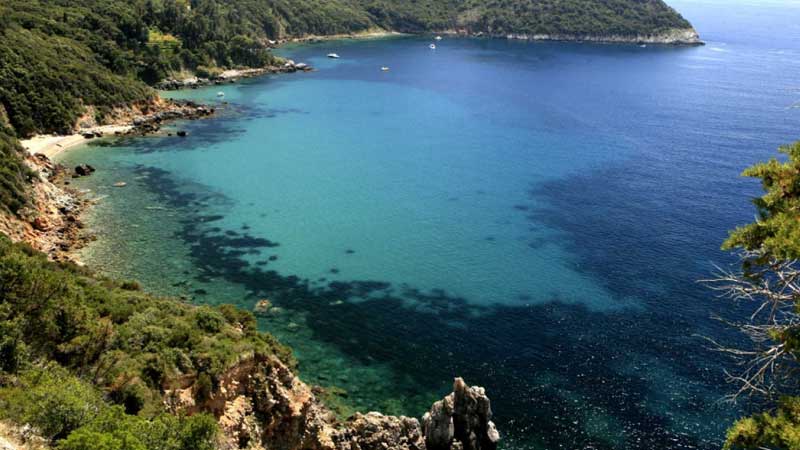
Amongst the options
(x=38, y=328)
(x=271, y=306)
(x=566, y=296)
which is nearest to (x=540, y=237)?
(x=566, y=296)

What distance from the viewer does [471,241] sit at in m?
65.4

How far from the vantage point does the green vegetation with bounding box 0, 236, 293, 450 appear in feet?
69.9

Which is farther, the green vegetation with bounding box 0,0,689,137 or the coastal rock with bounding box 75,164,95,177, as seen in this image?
the green vegetation with bounding box 0,0,689,137

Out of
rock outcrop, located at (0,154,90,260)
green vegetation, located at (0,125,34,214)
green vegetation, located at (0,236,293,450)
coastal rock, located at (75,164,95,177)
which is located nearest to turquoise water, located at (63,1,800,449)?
coastal rock, located at (75,164,95,177)

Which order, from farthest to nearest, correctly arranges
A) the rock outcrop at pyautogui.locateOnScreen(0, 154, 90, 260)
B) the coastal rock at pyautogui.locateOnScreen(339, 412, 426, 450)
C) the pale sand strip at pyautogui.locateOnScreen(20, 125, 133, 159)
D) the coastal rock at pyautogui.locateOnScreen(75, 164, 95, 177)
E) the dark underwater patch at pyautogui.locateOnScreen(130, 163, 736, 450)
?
the pale sand strip at pyautogui.locateOnScreen(20, 125, 133, 159) → the coastal rock at pyautogui.locateOnScreen(75, 164, 95, 177) → the rock outcrop at pyautogui.locateOnScreen(0, 154, 90, 260) → the dark underwater patch at pyautogui.locateOnScreen(130, 163, 736, 450) → the coastal rock at pyautogui.locateOnScreen(339, 412, 426, 450)

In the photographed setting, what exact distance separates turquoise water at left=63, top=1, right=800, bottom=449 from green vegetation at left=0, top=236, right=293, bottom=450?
39.0 ft

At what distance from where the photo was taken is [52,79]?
93.2 metres

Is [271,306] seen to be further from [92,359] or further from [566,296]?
[566,296]

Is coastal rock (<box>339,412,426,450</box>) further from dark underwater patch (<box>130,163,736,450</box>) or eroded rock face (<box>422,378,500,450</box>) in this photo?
dark underwater patch (<box>130,163,736,450</box>)

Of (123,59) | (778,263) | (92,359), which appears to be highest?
(123,59)

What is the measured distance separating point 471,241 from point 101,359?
143ft

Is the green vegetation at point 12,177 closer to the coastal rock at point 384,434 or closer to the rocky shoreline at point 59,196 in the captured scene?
the rocky shoreline at point 59,196

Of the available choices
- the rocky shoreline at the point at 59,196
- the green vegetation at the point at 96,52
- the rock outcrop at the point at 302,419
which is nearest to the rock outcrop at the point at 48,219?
the rocky shoreline at the point at 59,196

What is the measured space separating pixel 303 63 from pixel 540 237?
435 ft
